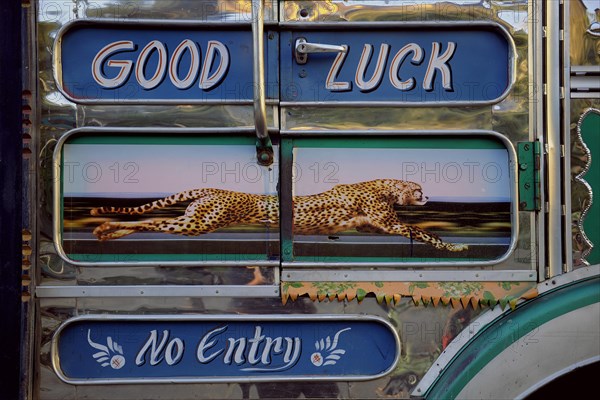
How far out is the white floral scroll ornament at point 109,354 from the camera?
1.92 meters

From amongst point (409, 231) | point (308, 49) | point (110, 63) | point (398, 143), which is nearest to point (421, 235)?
point (409, 231)

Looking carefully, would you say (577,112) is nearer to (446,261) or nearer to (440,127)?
(440,127)

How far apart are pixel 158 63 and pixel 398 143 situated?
79cm

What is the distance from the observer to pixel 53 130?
6.31ft

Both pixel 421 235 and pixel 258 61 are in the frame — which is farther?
pixel 421 235

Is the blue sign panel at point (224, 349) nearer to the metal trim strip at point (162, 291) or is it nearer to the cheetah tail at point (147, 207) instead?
the metal trim strip at point (162, 291)

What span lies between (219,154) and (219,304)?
464 mm

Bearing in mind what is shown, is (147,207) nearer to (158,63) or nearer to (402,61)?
(158,63)

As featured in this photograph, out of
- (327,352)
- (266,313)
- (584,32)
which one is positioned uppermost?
(584,32)

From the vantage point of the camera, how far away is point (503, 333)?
1.93m

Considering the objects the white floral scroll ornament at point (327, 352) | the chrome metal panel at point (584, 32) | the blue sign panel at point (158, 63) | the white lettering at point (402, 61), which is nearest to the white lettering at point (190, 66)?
the blue sign panel at point (158, 63)

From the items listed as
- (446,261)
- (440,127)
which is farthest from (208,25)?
(446,261)

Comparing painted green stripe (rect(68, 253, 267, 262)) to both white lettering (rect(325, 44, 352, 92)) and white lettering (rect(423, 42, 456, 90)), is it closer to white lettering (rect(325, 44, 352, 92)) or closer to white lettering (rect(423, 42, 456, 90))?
white lettering (rect(325, 44, 352, 92))

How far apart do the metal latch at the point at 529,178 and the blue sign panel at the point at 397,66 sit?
0.64 feet
